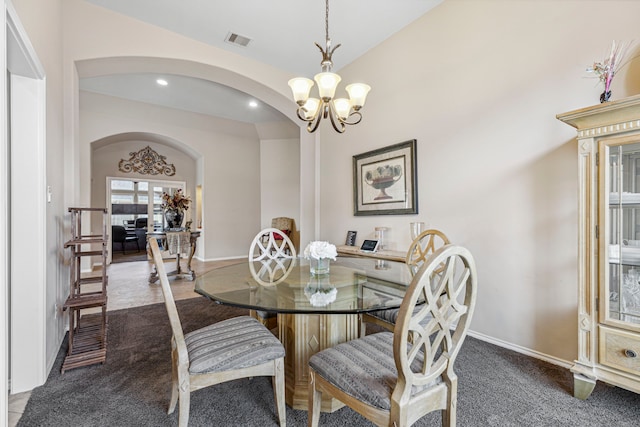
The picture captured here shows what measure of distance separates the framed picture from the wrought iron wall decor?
5925 mm

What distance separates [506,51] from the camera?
2.40 metres

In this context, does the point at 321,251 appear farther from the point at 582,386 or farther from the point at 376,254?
the point at 582,386

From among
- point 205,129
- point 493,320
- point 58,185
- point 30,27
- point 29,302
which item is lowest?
A: point 493,320

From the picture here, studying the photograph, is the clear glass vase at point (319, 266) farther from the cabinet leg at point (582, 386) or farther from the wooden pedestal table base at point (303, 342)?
the cabinet leg at point (582, 386)

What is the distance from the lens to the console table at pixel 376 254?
291 centimetres

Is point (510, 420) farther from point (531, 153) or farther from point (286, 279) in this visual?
point (531, 153)

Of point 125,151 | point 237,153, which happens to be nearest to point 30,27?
point 237,153

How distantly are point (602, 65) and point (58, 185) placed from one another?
4.19 meters

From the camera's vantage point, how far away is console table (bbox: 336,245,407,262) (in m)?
2.91

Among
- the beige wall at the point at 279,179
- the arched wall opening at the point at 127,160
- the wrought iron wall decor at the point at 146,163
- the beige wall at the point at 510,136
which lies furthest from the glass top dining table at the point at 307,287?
the wrought iron wall decor at the point at 146,163

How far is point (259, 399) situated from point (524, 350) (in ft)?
6.79

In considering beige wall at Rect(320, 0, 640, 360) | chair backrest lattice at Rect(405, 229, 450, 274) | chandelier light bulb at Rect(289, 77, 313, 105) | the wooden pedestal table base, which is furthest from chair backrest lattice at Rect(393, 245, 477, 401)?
chandelier light bulb at Rect(289, 77, 313, 105)

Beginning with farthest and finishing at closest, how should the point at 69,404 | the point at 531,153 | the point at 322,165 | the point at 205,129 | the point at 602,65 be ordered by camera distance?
the point at 205,129 → the point at 322,165 → the point at 531,153 → the point at 602,65 → the point at 69,404

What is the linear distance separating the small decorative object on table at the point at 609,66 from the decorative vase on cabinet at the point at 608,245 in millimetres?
257
